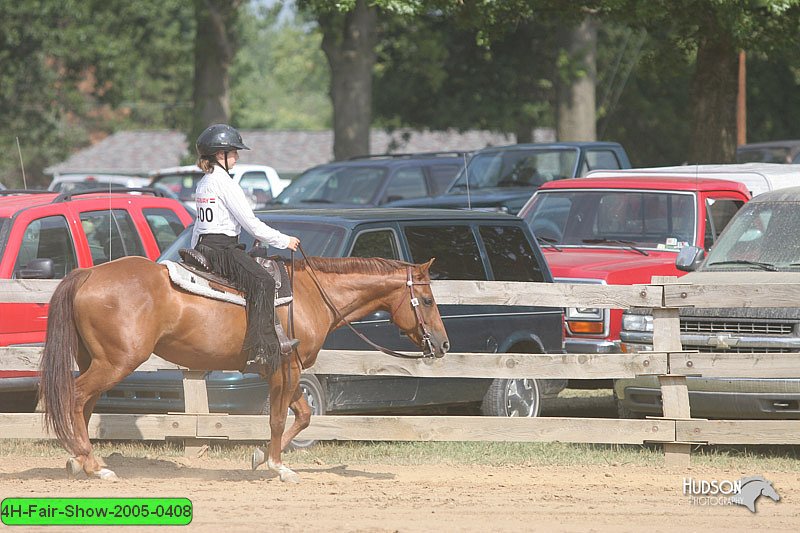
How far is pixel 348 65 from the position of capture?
2902cm

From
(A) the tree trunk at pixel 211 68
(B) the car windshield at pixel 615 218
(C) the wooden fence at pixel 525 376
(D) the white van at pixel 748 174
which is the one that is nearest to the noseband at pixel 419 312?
(C) the wooden fence at pixel 525 376

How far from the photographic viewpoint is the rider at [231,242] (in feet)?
29.1

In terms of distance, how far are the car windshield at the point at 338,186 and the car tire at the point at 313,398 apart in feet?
30.1

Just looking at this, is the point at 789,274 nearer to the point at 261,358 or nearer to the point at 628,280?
the point at 628,280

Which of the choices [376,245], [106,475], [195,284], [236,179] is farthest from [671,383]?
[236,179]

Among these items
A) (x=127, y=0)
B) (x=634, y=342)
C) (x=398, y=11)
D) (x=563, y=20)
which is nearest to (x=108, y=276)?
(x=634, y=342)

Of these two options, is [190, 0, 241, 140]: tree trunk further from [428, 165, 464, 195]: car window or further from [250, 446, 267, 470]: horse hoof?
Answer: [250, 446, 267, 470]: horse hoof

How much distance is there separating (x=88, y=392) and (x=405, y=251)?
328cm

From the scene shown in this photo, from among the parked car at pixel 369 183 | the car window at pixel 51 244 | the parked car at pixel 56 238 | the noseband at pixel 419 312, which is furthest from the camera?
the parked car at pixel 369 183

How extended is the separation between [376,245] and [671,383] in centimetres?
267

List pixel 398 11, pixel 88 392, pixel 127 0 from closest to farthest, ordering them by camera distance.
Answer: pixel 88 392
pixel 398 11
pixel 127 0

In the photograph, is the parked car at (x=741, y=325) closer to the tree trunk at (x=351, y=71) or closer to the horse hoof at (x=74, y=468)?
the horse hoof at (x=74, y=468)

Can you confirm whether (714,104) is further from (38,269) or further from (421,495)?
(421,495)

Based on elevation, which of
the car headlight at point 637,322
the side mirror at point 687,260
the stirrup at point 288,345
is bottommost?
the car headlight at point 637,322
